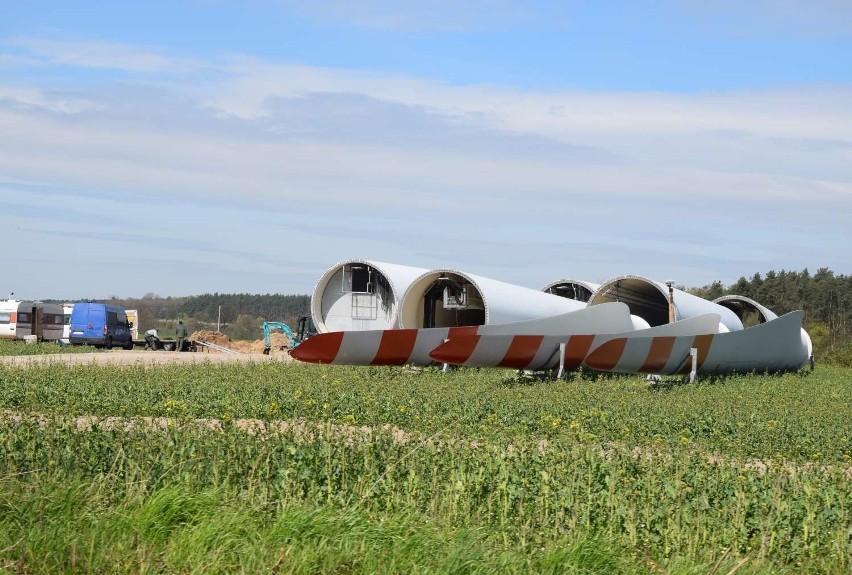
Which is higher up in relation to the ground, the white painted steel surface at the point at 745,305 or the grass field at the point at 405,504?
the white painted steel surface at the point at 745,305

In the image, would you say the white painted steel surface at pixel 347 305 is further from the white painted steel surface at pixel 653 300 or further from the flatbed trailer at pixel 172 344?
the flatbed trailer at pixel 172 344

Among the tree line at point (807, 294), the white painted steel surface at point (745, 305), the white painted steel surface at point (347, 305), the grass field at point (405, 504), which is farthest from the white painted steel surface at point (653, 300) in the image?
the tree line at point (807, 294)

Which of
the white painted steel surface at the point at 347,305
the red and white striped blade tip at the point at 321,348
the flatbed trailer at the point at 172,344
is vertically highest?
the white painted steel surface at the point at 347,305

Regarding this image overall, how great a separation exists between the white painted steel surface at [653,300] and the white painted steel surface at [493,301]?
1.65 m

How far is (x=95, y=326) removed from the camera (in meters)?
47.5

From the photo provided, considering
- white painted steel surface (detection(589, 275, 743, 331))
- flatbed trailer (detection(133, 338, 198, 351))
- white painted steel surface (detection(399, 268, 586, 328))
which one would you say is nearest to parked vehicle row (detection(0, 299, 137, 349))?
flatbed trailer (detection(133, 338, 198, 351))

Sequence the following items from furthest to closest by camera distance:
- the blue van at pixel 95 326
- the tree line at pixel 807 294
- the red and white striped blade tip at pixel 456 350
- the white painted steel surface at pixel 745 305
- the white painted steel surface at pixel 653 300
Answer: the tree line at pixel 807 294 < the blue van at pixel 95 326 < the white painted steel surface at pixel 745 305 < the white painted steel surface at pixel 653 300 < the red and white striped blade tip at pixel 456 350

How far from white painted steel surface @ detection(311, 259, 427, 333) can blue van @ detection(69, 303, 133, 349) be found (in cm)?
1443

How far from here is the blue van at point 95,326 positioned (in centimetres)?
4747

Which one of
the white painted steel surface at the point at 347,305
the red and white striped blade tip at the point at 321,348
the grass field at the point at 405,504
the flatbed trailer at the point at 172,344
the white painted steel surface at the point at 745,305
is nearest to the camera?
the grass field at the point at 405,504

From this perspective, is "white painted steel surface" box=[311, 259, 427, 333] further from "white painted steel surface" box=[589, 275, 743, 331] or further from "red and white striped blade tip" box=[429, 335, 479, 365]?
"red and white striped blade tip" box=[429, 335, 479, 365]

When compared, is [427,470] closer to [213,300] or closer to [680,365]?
[680,365]

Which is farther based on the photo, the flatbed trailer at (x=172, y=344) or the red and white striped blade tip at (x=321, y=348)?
the flatbed trailer at (x=172, y=344)

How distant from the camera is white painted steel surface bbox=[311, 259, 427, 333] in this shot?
3762 cm
